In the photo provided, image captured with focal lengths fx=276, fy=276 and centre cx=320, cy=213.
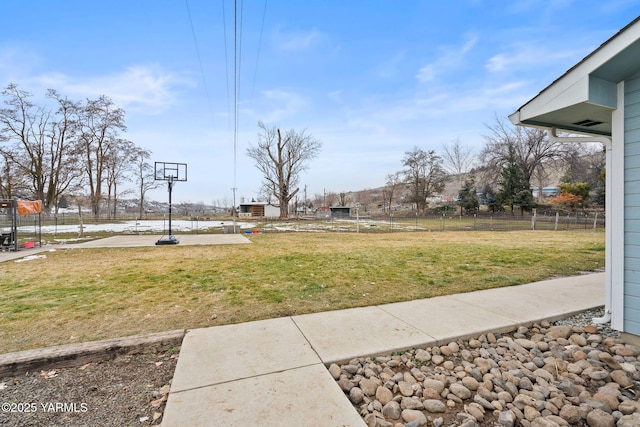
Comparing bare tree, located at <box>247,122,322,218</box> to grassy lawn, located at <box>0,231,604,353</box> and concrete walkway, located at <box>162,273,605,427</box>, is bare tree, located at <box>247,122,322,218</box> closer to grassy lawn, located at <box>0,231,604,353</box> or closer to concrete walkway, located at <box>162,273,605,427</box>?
grassy lawn, located at <box>0,231,604,353</box>

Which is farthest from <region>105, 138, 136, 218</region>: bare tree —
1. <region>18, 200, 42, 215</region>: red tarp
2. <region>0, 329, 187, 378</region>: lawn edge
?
<region>0, 329, 187, 378</region>: lawn edge

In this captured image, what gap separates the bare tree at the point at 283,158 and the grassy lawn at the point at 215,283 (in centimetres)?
2421

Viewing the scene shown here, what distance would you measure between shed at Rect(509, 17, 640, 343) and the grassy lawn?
182 cm

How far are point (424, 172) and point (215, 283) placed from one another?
39721 millimetres

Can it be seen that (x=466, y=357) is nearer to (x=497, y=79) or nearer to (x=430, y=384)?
(x=430, y=384)

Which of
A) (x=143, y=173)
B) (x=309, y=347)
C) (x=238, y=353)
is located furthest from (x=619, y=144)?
(x=143, y=173)

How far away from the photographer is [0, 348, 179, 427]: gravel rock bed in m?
1.67

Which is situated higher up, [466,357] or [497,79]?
[497,79]

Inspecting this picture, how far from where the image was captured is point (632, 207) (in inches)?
101

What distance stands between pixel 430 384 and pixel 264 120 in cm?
3300

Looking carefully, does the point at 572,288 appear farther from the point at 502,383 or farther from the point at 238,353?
the point at 238,353

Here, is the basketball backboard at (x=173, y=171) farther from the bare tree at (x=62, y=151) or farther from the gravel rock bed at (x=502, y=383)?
the bare tree at (x=62, y=151)

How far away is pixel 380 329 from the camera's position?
9.19 ft

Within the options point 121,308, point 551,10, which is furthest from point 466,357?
point 551,10
